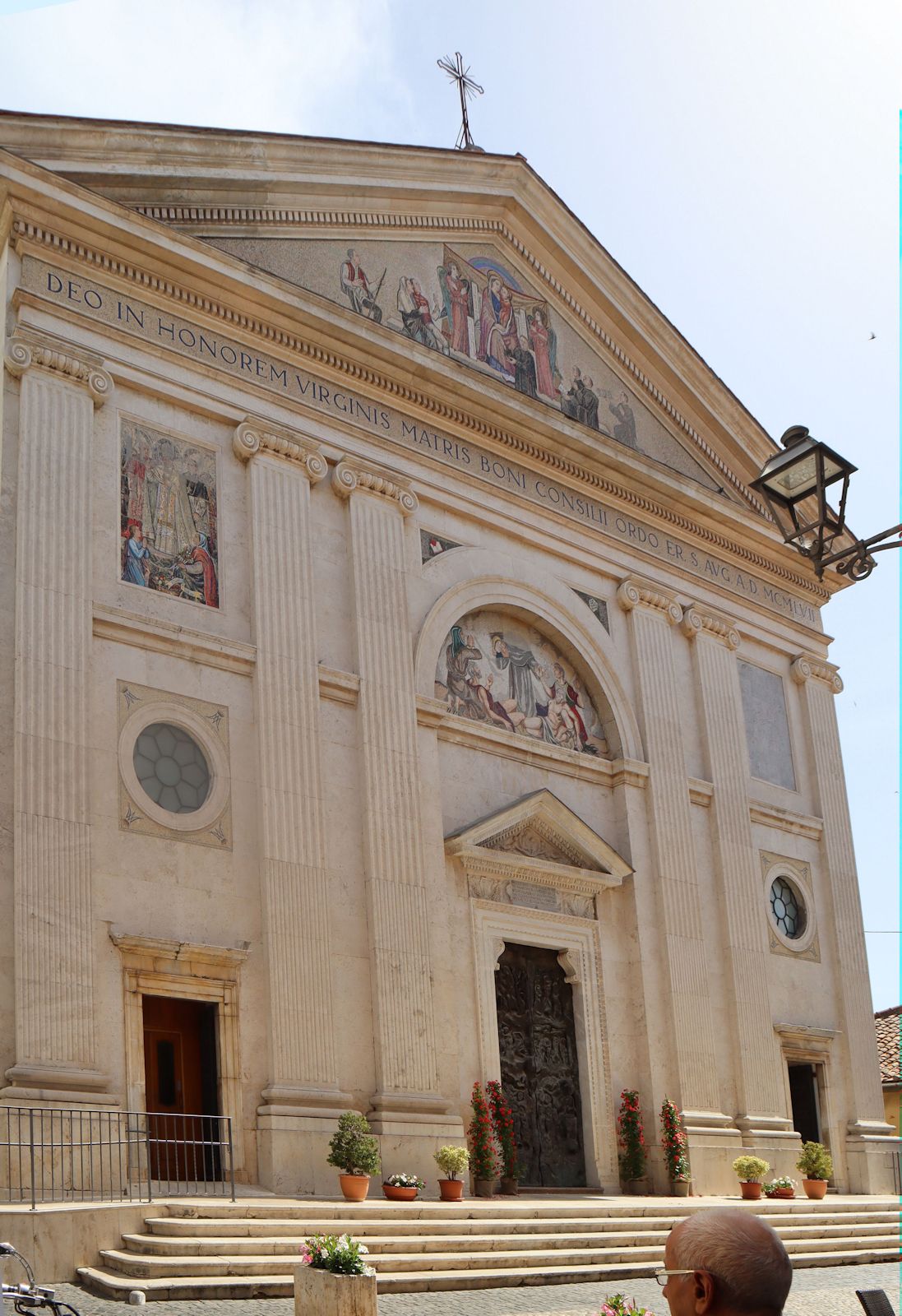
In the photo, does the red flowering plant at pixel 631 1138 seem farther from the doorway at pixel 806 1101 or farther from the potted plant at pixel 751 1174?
the doorway at pixel 806 1101

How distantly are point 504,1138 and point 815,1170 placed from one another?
5.30 meters

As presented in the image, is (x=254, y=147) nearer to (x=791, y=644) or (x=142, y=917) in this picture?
(x=142, y=917)

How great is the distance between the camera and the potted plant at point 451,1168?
662 inches

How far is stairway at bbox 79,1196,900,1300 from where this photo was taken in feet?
38.6

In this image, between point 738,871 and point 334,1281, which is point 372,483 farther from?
point 334,1281

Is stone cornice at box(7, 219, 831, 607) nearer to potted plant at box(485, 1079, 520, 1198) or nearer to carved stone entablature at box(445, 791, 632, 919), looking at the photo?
carved stone entablature at box(445, 791, 632, 919)

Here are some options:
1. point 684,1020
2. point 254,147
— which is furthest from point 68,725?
point 684,1020

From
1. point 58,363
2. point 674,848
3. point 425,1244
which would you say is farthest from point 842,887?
point 58,363

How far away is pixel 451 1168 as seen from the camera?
16.8 m

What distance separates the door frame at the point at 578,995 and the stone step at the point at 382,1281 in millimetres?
5131

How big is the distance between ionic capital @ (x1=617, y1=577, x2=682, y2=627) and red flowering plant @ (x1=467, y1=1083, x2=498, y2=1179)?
327 inches

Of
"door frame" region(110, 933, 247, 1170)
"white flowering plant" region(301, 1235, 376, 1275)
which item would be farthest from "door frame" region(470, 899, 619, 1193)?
"white flowering plant" region(301, 1235, 376, 1275)

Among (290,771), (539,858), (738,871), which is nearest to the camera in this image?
(290,771)

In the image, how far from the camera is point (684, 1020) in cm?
2209
